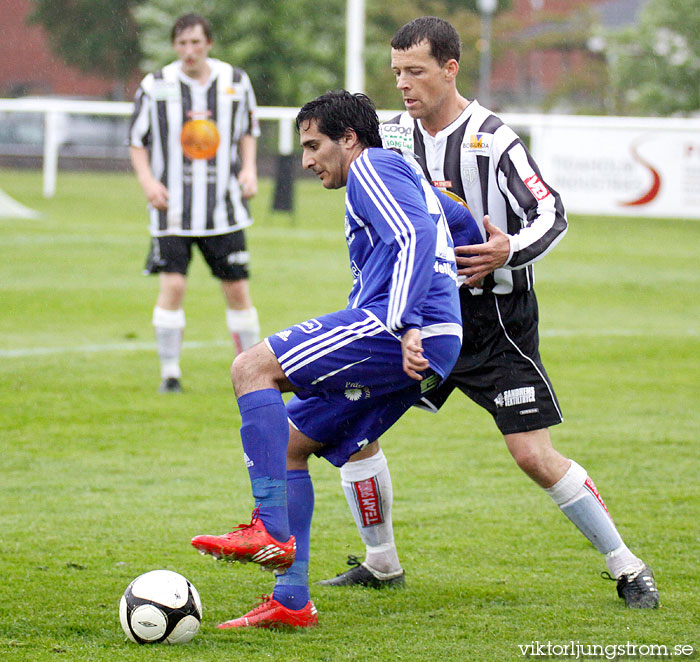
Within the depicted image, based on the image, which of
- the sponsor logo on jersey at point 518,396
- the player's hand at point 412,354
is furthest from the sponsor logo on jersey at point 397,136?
the player's hand at point 412,354

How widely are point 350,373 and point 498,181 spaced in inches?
42.3

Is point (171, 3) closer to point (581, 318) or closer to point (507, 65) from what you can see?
point (507, 65)

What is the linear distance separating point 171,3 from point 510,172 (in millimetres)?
38253

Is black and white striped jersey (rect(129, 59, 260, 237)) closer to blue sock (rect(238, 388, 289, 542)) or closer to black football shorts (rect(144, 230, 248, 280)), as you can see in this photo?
black football shorts (rect(144, 230, 248, 280))

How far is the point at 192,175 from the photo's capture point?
7.94 meters

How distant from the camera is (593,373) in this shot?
8.58 meters

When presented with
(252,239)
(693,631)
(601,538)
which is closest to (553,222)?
(601,538)

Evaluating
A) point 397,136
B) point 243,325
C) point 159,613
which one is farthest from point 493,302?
point 243,325

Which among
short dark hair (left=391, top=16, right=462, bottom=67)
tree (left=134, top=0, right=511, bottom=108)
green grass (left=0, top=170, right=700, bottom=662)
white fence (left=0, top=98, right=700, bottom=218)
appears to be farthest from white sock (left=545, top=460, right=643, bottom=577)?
tree (left=134, top=0, right=511, bottom=108)

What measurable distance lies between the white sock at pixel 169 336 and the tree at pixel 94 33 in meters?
42.3

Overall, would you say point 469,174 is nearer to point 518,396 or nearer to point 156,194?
point 518,396

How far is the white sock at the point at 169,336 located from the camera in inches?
300

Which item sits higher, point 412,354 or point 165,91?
point 165,91

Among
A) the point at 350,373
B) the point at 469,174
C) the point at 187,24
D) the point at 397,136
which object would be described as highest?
the point at 187,24
